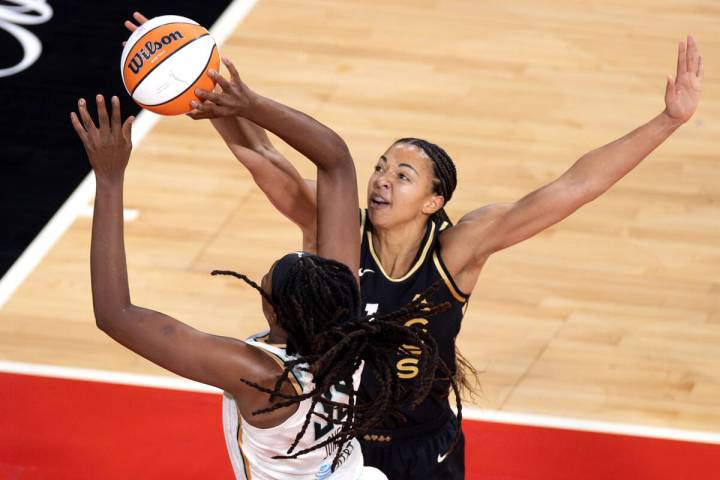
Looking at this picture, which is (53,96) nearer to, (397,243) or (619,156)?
(397,243)

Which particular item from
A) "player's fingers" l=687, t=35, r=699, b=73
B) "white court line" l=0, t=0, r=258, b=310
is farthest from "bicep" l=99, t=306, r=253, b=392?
"white court line" l=0, t=0, r=258, b=310

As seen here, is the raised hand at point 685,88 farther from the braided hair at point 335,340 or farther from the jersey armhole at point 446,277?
the braided hair at point 335,340

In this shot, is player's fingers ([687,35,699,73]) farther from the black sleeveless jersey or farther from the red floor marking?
the red floor marking

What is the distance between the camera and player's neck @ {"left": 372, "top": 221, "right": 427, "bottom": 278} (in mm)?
4594

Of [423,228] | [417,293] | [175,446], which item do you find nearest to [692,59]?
[423,228]

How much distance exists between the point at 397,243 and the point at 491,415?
A: 4.93ft

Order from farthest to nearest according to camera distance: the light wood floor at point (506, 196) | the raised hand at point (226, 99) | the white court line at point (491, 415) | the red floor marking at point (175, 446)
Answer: the light wood floor at point (506, 196) → the white court line at point (491, 415) → the red floor marking at point (175, 446) → the raised hand at point (226, 99)

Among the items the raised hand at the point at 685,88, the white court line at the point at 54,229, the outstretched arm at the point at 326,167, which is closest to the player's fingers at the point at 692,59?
the raised hand at the point at 685,88

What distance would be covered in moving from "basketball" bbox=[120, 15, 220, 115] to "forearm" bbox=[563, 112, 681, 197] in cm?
116

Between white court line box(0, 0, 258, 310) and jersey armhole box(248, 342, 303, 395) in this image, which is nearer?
jersey armhole box(248, 342, 303, 395)

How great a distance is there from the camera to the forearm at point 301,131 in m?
3.61

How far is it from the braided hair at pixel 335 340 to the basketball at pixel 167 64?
2.92 ft

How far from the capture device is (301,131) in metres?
3.73

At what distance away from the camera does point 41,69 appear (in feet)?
27.9
